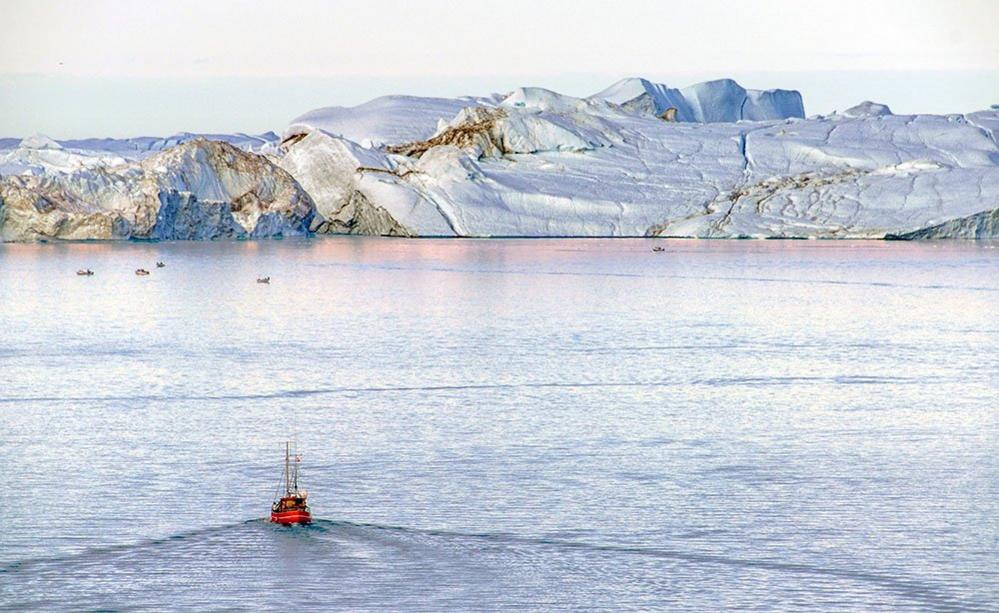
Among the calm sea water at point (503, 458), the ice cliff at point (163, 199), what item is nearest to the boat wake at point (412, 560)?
the calm sea water at point (503, 458)

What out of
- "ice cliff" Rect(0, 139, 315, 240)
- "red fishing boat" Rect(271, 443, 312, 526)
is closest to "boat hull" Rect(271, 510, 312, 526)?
"red fishing boat" Rect(271, 443, 312, 526)

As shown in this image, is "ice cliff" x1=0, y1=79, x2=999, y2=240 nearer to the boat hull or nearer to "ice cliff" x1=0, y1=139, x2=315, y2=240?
"ice cliff" x1=0, y1=139, x2=315, y2=240

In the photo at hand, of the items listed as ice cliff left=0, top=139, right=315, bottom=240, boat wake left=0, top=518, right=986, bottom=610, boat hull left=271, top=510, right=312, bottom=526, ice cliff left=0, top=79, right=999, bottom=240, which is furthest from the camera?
ice cliff left=0, top=79, right=999, bottom=240

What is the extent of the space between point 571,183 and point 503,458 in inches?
1732

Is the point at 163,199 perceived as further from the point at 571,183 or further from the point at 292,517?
the point at 292,517

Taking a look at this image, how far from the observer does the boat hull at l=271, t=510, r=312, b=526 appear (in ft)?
33.6

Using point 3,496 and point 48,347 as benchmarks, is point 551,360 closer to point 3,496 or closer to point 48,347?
point 48,347

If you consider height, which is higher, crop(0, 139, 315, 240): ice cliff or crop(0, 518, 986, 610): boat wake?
crop(0, 139, 315, 240): ice cliff

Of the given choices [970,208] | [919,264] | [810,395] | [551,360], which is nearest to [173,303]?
[551,360]

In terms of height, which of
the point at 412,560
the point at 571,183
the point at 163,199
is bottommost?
the point at 412,560

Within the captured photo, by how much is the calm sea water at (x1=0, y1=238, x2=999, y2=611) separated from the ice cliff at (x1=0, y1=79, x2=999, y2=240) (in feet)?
78.2

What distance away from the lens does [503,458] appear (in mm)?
12703

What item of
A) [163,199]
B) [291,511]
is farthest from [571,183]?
[291,511]

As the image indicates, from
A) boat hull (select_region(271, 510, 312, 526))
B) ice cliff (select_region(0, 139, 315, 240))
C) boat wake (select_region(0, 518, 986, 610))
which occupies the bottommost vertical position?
boat wake (select_region(0, 518, 986, 610))
